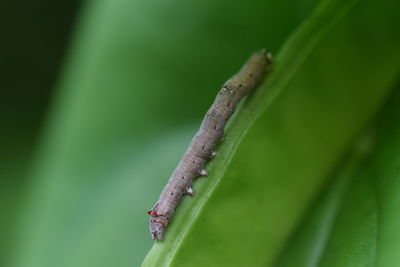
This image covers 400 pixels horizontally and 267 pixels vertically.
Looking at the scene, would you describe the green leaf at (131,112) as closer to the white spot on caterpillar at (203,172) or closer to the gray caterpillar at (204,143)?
the gray caterpillar at (204,143)

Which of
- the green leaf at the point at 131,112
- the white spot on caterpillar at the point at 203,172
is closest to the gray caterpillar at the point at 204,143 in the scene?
the white spot on caterpillar at the point at 203,172

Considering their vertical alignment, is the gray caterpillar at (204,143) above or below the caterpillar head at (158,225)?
above

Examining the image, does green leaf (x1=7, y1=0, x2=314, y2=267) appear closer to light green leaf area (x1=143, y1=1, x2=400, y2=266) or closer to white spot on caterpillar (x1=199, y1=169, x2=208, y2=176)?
light green leaf area (x1=143, y1=1, x2=400, y2=266)

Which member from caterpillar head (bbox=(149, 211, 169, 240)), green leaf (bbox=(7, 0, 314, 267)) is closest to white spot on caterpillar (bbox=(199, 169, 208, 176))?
caterpillar head (bbox=(149, 211, 169, 240))

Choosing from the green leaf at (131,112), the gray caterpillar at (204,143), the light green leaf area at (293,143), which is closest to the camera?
the light green leaf area at (293,143)

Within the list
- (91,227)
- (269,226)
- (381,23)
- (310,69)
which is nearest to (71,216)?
(91,227)

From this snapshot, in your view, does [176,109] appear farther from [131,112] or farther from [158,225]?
[158,225]
